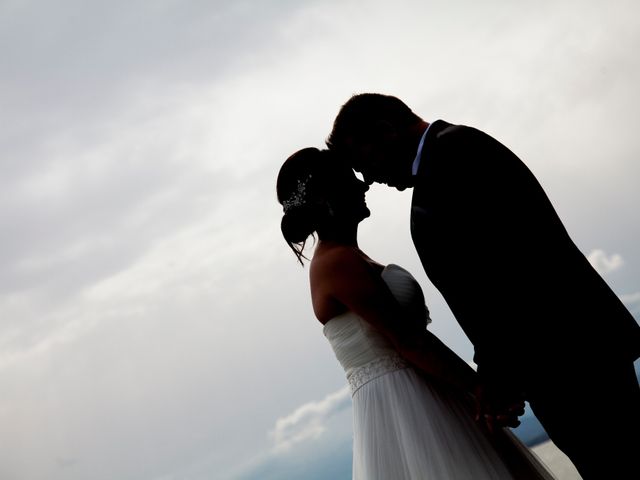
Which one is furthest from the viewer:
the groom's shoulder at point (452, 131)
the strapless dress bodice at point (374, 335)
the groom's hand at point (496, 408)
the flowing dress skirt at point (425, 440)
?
the strapless dress bodice at point (374, 335)

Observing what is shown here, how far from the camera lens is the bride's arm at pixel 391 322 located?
8.82ft

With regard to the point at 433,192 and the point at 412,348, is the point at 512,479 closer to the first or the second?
the point at 412,348

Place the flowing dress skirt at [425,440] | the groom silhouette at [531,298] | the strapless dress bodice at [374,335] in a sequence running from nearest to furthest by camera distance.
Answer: the groom silhouette at [531,298]
the flowing dress skirt at [425,440]
the strapless dress bodice at [374,335]

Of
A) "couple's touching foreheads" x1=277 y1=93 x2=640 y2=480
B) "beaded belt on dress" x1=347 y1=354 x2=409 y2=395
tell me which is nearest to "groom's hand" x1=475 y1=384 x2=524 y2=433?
"couple's touching foreheads" x1=277 y1=93 x2=640 y2=480

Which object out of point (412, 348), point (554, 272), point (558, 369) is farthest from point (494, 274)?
point (412, 348)

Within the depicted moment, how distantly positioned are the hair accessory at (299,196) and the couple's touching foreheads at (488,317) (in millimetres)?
387

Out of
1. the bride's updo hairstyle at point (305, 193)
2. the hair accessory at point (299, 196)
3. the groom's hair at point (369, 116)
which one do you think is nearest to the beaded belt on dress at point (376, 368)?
the bride's updo hairstyle at point (305, 193)

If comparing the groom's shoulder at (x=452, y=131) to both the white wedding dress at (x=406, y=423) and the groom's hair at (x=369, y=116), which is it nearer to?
the groom's hair at (x=369, y=116)

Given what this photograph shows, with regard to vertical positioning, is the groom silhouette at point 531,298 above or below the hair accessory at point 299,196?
A: below

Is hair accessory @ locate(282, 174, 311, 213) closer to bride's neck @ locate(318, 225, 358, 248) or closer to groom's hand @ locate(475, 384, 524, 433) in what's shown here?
bride's neck @ locate(318, 225, 358, 248)

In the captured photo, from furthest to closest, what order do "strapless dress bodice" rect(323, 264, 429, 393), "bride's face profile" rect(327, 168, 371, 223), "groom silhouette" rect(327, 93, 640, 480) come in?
"bride's face profile" rect(327, 168, 371, 223) < "strapless dress bodice" rect(323, 264, 429, 393) < "groom silhouette" rect(327, 93, 640, 480)

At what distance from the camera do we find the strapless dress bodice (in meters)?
2.82

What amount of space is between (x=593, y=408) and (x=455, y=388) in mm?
852

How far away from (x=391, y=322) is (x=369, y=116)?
762 mm
